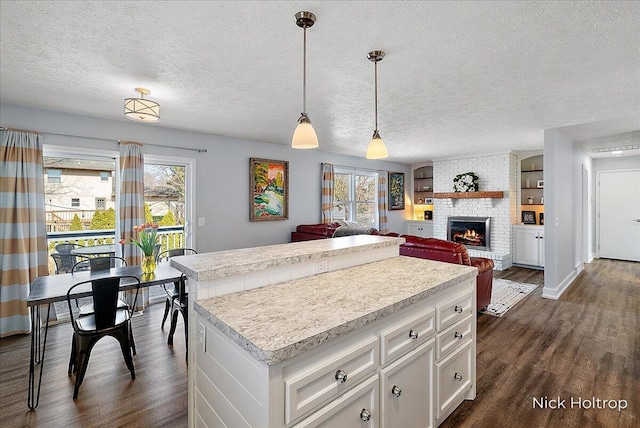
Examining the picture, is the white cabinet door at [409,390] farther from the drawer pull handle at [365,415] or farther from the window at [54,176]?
the window at [54,176]

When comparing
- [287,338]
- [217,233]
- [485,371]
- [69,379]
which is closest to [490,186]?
[485,371]

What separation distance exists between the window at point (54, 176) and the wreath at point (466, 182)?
7.21 meters

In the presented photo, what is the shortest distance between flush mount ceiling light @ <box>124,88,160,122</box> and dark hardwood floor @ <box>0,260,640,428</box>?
2238 millimetres

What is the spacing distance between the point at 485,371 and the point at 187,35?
339cm

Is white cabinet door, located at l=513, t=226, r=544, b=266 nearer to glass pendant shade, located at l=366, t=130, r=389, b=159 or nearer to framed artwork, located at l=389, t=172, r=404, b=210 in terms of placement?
framed artwork, located at l=389, t=172, r=404, b=210

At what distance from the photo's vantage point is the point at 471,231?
707 cm

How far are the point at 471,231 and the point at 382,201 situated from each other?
83.7 inches

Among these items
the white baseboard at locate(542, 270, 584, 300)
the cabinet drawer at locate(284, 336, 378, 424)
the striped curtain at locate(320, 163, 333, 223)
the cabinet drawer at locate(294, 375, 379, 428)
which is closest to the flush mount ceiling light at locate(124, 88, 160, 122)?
the cabinet drawer at locate(284, 336, 378, 424)

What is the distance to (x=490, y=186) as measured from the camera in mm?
6719

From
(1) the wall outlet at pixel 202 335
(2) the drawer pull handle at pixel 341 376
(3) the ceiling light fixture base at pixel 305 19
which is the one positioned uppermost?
(3) the ceiling light fixture base at pixel 305 19

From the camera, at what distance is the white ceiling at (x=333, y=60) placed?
1.75 m

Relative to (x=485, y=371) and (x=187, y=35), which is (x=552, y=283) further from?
(x=187, y=35)

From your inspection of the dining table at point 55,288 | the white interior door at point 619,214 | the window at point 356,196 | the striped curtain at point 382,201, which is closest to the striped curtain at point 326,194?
the window at point 356,196

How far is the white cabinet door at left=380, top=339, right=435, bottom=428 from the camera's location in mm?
1476
